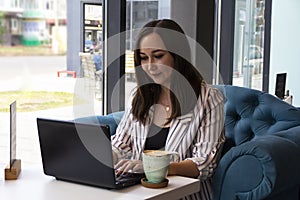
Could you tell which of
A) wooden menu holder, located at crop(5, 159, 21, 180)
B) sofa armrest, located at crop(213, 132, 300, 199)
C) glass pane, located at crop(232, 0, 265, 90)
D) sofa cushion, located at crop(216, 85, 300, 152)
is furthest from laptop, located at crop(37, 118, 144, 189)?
glass pane, located at crop(232, 0, 265, 90)

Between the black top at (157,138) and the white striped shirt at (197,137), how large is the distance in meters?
0.02

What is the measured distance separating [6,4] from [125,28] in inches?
38.7

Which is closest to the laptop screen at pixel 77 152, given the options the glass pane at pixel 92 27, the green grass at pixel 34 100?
the green grass at pixel 34 100

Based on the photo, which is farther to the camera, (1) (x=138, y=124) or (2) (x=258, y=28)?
(2) (x=258, y=28)

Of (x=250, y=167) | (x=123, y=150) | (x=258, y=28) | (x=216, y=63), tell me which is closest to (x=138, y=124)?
(x=123, y=150)

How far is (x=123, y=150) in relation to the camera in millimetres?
2354

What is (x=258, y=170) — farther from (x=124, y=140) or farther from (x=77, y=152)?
(x=77, y=152)

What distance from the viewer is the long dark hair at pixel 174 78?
2287 millimetres

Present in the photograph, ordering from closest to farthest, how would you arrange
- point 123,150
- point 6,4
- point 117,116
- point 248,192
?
point 248,192, point 123,150, point 6,4, point 117,116

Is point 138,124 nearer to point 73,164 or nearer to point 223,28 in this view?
point 73,164

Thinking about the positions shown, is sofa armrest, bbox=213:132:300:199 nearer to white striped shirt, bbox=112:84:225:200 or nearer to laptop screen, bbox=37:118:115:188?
white striped shirt, bbox=112:84:225:200

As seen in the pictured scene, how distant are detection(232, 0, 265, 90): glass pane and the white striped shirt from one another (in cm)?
310

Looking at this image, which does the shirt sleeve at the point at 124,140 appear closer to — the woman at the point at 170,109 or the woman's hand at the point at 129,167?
the woman at the point at 170,109

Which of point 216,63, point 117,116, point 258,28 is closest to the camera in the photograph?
point 117,116
